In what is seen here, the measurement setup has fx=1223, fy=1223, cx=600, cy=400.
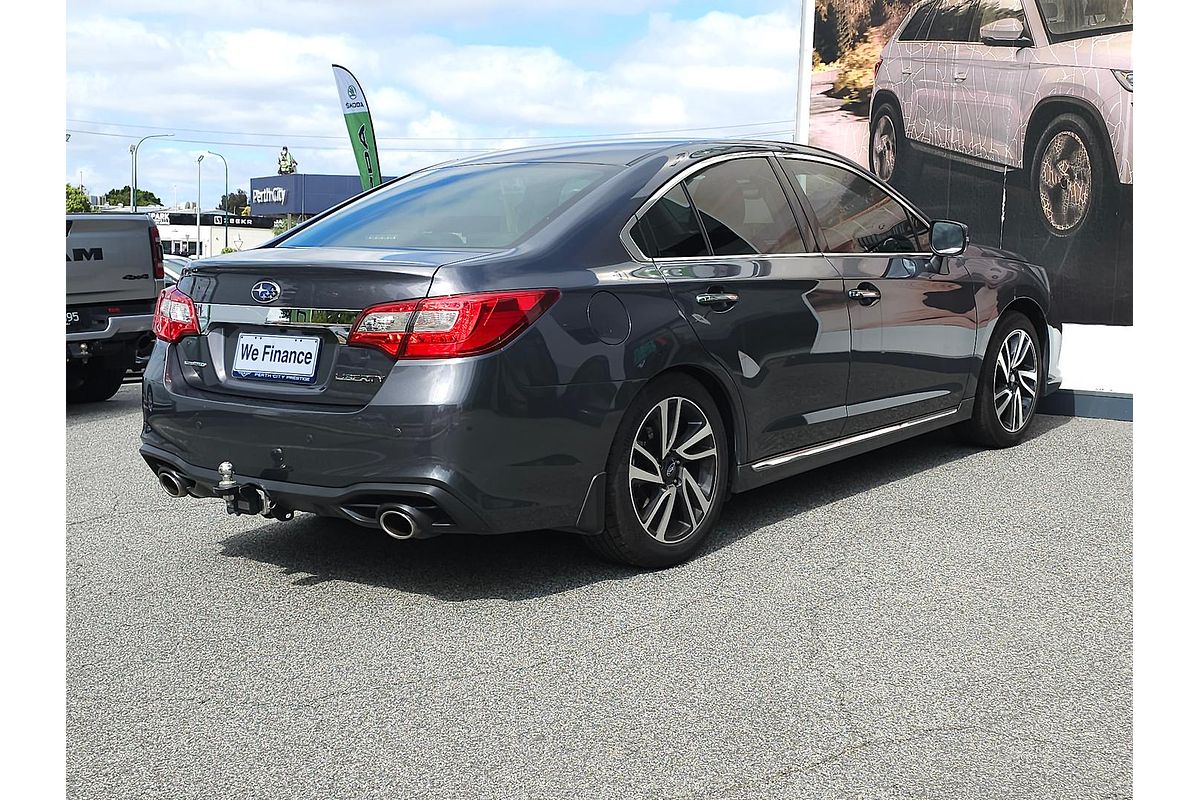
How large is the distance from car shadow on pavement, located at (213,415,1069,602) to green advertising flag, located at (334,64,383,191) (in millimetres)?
22530

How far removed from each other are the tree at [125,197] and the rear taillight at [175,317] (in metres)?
142

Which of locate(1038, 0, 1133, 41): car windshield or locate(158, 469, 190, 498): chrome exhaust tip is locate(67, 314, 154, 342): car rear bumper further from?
locate(1038, 0, 1133, 41): car windshield

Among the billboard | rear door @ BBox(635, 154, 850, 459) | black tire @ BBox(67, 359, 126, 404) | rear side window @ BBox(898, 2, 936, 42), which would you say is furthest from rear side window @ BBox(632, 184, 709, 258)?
black tire @ BBox(67, 359, 126, 404)

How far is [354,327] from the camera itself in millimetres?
4023

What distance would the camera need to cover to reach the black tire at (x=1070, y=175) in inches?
344

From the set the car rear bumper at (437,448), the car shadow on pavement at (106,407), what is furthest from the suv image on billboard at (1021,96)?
the car shadow on pavement at (106,407)

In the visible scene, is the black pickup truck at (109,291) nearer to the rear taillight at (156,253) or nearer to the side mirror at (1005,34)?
the rear taillight at (156,253)

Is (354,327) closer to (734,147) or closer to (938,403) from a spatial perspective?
(734,147)

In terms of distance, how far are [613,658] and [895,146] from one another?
24.0ft

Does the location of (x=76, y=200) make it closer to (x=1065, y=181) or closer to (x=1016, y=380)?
(x=1065, y=181)

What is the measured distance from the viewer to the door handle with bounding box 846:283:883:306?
5.54 m

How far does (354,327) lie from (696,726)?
1.72 m

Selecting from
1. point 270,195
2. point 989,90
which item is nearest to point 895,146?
point 989,90
